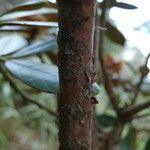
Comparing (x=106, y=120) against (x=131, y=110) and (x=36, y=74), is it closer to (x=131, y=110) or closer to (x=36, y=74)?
(x=131, y=110)

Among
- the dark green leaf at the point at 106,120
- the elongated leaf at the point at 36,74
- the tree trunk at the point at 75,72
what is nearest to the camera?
the tree trunk at the point at 75,72

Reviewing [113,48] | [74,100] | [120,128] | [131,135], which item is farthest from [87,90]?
[113,48]

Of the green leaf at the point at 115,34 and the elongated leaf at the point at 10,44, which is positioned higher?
the elongated leaf at the point at 10,44

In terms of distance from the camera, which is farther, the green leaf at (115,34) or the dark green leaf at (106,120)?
the dark green leaf at (106,120)

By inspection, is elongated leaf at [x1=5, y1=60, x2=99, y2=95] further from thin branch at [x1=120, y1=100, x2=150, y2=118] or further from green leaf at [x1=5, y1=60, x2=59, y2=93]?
thin branch at [x1=120, y1=100, x2=150, y2=118]

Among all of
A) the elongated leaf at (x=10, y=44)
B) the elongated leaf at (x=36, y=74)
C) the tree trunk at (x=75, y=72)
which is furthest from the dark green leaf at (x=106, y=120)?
the tree trunk at (x=75, y=72)

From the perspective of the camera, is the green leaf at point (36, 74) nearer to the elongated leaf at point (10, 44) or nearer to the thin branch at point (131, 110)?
the elongated leaf at point (10, 44)

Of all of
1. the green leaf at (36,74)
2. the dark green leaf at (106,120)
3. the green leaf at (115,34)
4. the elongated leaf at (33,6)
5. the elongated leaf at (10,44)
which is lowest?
the dark green leaf at (106,120)

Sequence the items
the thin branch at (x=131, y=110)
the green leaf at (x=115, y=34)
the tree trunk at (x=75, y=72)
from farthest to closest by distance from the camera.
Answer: the green leaf at (x=115, y=34)
the thin branch at (x=131, y=110)
the tree trunk at (x=75, y=72)

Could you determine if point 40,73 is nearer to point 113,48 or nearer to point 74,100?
point 74,100
